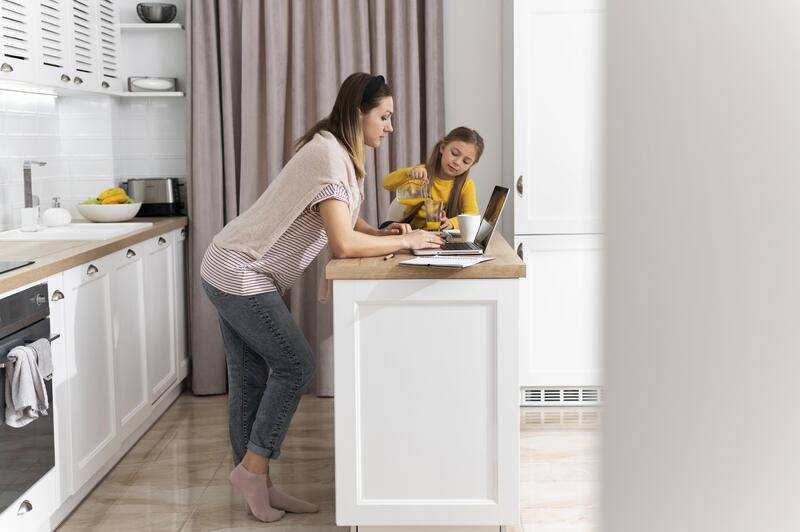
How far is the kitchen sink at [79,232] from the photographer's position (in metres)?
3.46

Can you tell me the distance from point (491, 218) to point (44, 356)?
137 centimetres

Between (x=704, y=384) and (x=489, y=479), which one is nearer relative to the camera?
(x=704, y=384)

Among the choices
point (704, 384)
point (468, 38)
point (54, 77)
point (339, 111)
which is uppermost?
point (468, 38)

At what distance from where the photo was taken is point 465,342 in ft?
8.04

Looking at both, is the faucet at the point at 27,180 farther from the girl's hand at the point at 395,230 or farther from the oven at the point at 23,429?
the girl's hand at the point at 395,230

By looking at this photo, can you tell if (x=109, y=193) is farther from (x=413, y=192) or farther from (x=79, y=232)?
(x=413, y=192)

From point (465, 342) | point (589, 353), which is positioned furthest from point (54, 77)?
point (589, 353)

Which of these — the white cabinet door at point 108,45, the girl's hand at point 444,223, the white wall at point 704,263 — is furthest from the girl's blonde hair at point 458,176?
the white wall at point 704,263

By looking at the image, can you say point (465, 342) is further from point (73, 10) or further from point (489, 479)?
point (73, 10)

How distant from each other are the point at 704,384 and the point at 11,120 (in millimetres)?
3735

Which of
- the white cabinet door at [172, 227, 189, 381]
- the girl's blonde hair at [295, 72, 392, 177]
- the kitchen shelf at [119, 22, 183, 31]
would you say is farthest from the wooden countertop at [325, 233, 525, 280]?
the kitchen shelf at [119, 22, 183, 31]

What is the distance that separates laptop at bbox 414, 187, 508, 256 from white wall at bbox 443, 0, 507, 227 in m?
1.66

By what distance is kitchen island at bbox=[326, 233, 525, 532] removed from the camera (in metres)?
2.43

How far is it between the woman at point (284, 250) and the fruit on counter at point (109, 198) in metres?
1.42
